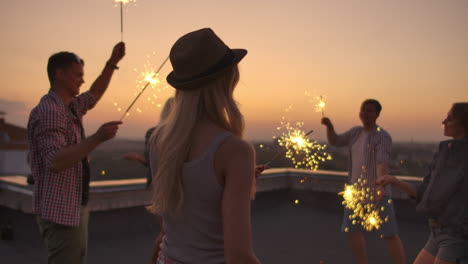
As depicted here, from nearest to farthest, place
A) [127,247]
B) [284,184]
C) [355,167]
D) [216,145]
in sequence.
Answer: [216,145] < [355,167] < [127,247] < [284,184]

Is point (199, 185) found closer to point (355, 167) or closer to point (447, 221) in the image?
point (447, 221)

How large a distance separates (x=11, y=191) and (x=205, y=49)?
5.11 meters

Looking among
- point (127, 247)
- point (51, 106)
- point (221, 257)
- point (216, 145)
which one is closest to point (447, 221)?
point (221, 257)

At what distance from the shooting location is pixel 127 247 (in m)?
5.12

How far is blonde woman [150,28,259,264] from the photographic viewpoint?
4.54 ft

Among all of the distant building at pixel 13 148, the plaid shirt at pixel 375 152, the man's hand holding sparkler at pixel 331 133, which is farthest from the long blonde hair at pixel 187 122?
the distant building at pixel 13 148

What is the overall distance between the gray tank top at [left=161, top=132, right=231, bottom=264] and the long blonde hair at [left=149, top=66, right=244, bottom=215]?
42 millimetres

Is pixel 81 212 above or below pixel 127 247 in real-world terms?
above

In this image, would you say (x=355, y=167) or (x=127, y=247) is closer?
(x=355, y=167)

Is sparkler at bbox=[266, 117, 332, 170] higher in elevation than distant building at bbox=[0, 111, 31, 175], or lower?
higher

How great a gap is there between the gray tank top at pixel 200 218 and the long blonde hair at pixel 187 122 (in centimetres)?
4

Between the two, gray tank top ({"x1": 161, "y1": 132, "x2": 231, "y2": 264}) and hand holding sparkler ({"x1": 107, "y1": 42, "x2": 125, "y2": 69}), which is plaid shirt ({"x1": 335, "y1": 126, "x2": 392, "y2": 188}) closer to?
hand holding sparkler ({"x1": 107, "y1": 42, "x2": 125, "y2": 69})

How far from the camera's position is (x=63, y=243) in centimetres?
230

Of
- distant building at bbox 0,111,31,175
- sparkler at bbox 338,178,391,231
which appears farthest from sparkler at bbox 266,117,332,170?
distant building at bbox 0,111,31,175
